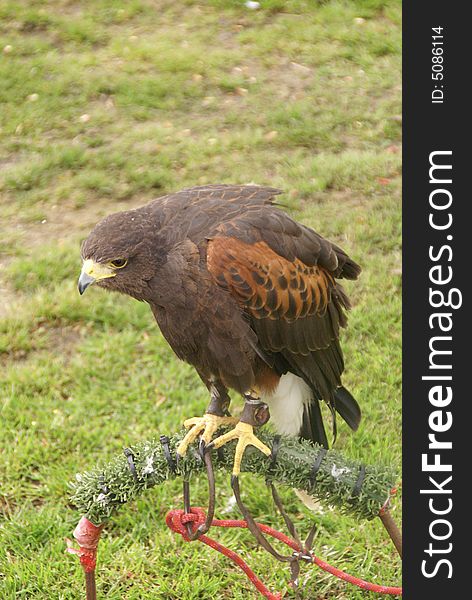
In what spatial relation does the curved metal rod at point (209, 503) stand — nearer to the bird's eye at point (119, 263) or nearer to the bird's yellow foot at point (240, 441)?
the bird's yellow foot at point (240, 441)

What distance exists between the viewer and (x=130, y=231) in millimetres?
2623

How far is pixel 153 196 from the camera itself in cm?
577

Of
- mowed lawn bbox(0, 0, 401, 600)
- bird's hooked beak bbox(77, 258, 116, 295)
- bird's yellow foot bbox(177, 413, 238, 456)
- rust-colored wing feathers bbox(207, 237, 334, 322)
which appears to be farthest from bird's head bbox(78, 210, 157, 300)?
mowed lawn bbox(0, 0, 401, 600)

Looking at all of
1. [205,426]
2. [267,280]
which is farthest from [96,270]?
[205,426]

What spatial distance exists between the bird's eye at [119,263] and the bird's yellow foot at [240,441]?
0.60 meters

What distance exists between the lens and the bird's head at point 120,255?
8.50 feet

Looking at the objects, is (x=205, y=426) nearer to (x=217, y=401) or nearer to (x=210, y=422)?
(x=210, y=422)

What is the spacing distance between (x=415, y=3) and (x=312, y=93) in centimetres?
382

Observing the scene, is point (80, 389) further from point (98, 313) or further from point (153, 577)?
point (153, 577)

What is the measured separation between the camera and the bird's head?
2.59 m

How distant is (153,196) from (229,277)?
10.5 ft

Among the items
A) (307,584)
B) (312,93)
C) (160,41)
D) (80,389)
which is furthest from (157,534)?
(160,41)

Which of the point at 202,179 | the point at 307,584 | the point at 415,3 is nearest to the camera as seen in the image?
the point at 415,3

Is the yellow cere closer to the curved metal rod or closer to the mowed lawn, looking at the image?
the curved metal rod
